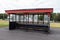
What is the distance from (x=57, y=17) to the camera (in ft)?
135

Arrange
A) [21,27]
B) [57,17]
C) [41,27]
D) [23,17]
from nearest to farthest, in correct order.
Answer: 1. [41,27]
2. [21,27]
3. [23,17]
4. [57,17]
